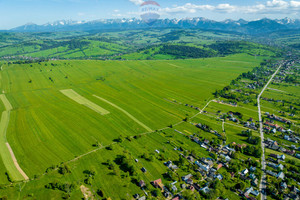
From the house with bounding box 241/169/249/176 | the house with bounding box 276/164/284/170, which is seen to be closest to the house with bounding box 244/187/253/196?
the house with bounding box 241/169/249/176

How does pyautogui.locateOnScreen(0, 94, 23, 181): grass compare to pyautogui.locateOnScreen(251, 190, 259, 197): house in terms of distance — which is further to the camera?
pyautogui.locateOnScreen(0, 94, 23, 181): grass

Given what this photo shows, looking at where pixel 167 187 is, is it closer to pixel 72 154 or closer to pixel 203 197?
pixel 203 197

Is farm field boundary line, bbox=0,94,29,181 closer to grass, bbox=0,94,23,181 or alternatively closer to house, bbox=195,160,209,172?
grass, bbox=0,94,23,181

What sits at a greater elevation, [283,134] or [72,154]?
[72,154]

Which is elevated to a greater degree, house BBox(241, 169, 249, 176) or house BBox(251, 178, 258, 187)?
house BBox(241, 169, 249, 176)

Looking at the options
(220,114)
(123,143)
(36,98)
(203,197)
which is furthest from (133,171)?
(36,98)
